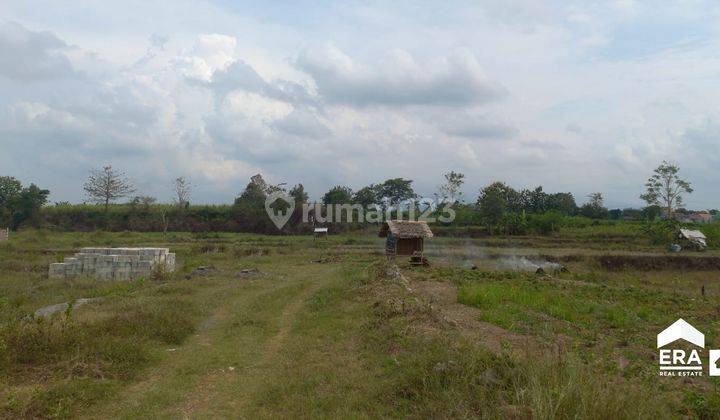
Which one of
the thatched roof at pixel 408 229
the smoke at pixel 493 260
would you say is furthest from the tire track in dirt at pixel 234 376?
the smoke at pixel 493 260

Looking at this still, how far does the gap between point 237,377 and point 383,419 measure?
2607 millimetres

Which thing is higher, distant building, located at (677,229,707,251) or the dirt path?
distant building, located at (677,229,707,251)

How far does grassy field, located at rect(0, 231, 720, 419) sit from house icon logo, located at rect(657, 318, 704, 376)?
0.63ft

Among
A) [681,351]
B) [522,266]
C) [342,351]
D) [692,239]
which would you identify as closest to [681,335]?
[681,351]

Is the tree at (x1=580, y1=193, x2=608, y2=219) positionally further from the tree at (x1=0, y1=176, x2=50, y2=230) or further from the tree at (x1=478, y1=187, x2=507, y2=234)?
the tree at (x1=0, y1=176, x2=50, y2=230)

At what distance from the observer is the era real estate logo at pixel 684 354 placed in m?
6.70

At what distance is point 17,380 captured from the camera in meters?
6.69

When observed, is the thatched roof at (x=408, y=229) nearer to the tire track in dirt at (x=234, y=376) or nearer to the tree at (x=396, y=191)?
the tire track in dirt at (x=234, y=376)

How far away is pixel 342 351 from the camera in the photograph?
8227 millimetres

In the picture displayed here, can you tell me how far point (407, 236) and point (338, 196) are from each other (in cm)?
3210

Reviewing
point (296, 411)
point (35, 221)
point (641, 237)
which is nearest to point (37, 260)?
point (296, 411)

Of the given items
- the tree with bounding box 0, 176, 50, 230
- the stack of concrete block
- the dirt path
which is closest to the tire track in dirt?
the dirt path

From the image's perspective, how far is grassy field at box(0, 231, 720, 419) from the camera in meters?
5.34

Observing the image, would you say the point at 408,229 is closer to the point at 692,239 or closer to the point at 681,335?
the point at 681,335
